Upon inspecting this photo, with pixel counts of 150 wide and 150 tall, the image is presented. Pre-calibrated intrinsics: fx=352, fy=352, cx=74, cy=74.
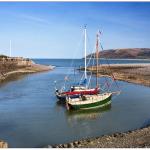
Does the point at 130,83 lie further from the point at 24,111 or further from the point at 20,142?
Answer: the point at 20,142

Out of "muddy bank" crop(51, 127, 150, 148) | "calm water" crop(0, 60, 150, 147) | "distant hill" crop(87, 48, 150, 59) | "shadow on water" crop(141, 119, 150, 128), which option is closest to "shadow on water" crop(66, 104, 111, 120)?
"calm water" crop(0, 60, 150, 147)

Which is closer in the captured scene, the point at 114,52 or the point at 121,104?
the point at 121,104

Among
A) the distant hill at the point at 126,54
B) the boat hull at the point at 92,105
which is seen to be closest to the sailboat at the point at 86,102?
the boat hull at the point at 92,105

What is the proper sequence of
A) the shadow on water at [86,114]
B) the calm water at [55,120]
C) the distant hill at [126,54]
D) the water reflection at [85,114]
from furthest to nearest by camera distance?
the distant hill at [126,54] → the shadow on water at [86,114] → the water reflection at [85,114] → the calm water at [55,120]

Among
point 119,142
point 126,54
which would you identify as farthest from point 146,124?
point 126,54

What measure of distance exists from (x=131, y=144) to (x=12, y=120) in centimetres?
1000

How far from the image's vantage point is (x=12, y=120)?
75.3ft

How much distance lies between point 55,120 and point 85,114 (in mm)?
3303

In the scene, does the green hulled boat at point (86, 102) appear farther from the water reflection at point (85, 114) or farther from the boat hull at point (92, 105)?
the water reflection at point (85, 114)

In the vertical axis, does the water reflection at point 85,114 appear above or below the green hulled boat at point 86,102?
below

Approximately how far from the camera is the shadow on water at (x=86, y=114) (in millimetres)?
24766

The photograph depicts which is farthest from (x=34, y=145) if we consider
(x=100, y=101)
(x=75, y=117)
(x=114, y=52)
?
(x=114, y=52)

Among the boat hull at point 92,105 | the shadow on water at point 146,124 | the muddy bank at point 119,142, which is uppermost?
the boat hull at point 92,105

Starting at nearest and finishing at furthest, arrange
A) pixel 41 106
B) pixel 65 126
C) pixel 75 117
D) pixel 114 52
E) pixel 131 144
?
pixel 131 144, pixel 65 126, pixel 75 117, pixel 41 106, pixel 114 52
